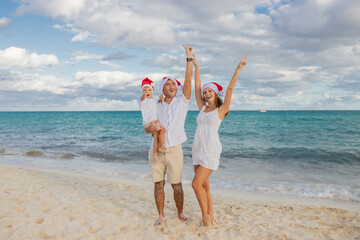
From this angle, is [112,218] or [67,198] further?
[67,198]

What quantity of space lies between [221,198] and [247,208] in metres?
1.04

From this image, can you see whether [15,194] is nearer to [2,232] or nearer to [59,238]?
[2,232]

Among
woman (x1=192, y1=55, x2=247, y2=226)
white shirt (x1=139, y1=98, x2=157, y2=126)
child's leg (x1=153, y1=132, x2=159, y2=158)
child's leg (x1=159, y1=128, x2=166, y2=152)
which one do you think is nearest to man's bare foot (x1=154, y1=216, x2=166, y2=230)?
woman (x1=192, y1=55, x2=247, y2=226)

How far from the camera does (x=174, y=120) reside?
12.9ft

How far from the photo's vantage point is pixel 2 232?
Answer: 3.80 metres

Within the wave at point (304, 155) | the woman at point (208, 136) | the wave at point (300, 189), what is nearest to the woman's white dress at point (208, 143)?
the woman at point (208, 136)

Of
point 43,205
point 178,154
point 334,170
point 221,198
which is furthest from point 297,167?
point 43,205

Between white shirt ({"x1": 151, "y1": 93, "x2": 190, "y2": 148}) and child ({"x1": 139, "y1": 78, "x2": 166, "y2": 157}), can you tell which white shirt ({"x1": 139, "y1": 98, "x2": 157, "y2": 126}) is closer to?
child ({"x1": 139, "y1": 78, "x2": 166, "y2": 157})

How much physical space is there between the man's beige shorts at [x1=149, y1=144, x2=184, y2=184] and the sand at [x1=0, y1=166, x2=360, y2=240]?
87cm

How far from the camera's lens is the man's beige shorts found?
3.95 m

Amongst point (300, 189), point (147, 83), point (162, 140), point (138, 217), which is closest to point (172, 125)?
point (162, 140)

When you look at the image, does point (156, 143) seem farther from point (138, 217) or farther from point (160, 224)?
point (138, 217)

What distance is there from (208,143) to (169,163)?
2.17 ft

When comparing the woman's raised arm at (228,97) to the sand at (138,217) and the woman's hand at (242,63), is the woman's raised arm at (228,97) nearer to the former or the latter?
the woman's hand at (242,63)
